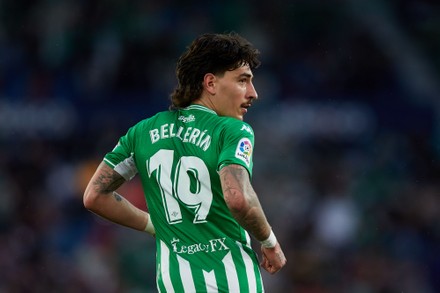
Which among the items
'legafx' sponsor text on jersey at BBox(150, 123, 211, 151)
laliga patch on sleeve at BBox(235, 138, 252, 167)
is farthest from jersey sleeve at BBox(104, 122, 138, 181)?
laliga patch on sleeve at BBox(235, 138, 252, 167)

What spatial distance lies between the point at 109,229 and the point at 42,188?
1622mm

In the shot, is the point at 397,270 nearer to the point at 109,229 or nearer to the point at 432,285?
the point at 432,285

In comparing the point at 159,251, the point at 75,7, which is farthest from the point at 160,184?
the point at 75,7

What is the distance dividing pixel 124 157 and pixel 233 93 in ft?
2.11

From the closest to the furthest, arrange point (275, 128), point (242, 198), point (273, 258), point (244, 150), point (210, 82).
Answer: point (242, 198) < point (244, 150) < point (273, 258) < point (210, 82) < point (275, 128)

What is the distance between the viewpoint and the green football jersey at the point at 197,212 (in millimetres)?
4559

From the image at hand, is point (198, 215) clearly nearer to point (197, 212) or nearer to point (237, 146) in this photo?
point (197, 212)

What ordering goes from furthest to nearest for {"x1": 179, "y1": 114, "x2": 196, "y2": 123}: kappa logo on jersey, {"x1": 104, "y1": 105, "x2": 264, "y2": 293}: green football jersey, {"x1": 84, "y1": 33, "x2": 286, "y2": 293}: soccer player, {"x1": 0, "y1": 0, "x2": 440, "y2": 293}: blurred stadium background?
{"x1": 0, "y1": 0, "x2": 440, "y2": 293}: blurred stadium background
{"x1": 179, "y1": 114, "x2": 196, "y2": 123}: kappa logo on jersey
{"x1": 104, "y1": 105, "x2": 264, "y2": 293}: green football jersey
{"x1": 84, "y1": 33, "x2": 286, "y2": 293}: soccer player

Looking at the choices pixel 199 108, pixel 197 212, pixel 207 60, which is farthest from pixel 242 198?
pixel 207 60

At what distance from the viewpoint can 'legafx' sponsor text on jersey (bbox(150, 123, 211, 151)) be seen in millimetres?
4570

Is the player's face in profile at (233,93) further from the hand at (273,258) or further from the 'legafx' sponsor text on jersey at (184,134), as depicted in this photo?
the hand at (273,258)

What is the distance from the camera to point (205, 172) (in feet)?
14.9

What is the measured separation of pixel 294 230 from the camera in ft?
39.0

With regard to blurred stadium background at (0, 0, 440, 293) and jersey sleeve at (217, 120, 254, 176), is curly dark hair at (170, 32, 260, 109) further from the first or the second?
blurred stadium background at (0, 0, 440, 293)
